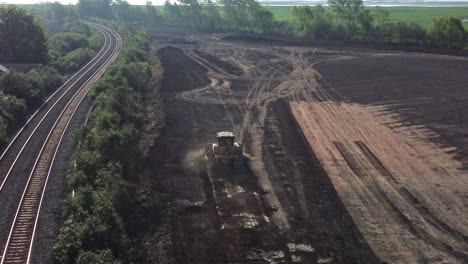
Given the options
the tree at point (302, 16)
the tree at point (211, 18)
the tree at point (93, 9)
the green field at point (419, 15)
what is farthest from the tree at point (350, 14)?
the tree at point (93, 9)

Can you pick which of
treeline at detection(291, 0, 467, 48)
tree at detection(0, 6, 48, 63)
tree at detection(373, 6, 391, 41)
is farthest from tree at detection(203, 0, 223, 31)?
tree at detection(0, 6, 48, 63)

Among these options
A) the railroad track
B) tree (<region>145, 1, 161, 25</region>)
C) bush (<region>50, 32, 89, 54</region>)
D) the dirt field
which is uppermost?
tree (<region>145, 1, 161, 25</region>)

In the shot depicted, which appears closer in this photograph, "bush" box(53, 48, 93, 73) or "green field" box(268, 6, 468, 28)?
"bush" box(53, 48, 93, 73)

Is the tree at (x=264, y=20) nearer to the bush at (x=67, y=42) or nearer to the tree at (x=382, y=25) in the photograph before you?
the tree at (x=382, y=25)

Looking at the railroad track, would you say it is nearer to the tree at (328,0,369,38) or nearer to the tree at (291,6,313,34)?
the tree at (291,6,313,34)

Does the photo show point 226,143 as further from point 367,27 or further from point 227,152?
point 367,27

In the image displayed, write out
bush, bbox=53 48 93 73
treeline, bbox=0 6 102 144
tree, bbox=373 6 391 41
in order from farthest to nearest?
tree, bbox=373 6 391 41 → bush, bbox=53 48 93 73 → treeline, bbox=0 6 102 144

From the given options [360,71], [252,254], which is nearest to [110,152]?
[252,254]
